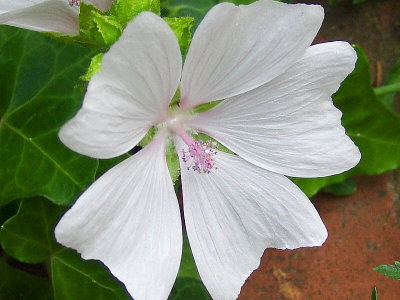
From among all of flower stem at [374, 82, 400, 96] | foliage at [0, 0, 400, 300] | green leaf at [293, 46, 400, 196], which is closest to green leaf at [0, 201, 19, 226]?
foliage at [0, 0, 400, 300]

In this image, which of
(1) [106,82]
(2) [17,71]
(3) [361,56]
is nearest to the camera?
(1) [106,82]

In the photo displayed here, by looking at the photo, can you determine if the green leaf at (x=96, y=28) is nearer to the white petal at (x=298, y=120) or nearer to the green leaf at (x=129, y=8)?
the green leaf at (x=129, y=8)

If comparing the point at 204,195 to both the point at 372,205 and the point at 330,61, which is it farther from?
the point at 372,205

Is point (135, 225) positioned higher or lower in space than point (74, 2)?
lower

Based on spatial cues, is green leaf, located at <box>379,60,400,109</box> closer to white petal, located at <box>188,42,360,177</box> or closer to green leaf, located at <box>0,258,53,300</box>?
white petal, located at <box>188,42,360,177</box>

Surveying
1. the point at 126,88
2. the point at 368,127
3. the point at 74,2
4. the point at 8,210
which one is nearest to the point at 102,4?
the point at 74,2

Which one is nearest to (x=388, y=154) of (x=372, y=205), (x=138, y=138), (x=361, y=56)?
(x=372, y=205)

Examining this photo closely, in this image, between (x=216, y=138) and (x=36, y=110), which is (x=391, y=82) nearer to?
(x=216, y=138)

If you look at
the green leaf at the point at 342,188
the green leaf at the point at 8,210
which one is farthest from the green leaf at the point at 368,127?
the green leaf at the point at 8,210
